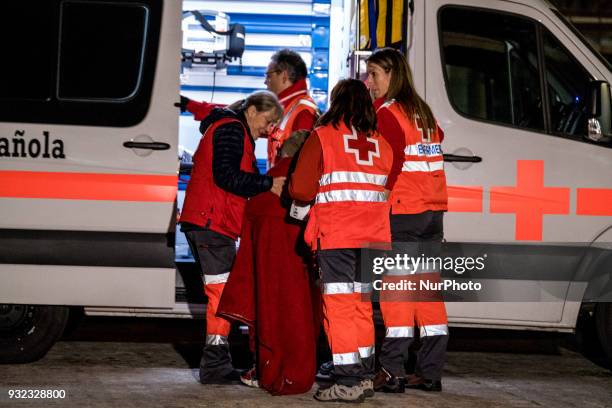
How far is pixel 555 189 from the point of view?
6230mm

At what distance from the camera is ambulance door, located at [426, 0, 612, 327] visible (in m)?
6.21

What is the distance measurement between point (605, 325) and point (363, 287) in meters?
1.63

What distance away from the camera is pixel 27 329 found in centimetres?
619

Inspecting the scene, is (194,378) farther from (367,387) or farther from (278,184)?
(278,184)

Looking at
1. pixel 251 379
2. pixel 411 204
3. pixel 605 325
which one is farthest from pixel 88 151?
pixel 605 325

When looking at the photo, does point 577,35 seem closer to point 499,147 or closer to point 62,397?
point 499,147

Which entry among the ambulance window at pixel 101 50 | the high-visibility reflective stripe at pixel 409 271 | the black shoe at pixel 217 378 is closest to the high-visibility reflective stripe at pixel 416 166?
the high-visibility reflective stripe at pixel 409 271

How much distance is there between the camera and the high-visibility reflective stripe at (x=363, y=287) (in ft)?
18.2

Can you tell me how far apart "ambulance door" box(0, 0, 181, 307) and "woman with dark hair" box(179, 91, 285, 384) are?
0.26 meters

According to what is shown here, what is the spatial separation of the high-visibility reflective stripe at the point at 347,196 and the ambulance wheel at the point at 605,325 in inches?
68.1

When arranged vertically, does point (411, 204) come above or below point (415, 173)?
below

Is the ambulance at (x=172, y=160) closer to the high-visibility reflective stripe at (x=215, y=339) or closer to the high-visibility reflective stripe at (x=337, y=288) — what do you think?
the high-visibility reflective stripe at (x=215, y=339)

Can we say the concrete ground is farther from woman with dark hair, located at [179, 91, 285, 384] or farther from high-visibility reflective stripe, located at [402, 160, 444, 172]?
high-visibility reflective stripe, located at [402, 160, 444, 172]

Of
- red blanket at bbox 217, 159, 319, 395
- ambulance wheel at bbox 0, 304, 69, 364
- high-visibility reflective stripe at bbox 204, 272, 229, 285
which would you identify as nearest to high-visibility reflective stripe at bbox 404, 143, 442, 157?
red blanket at bbox 217, 159, 319, 395
